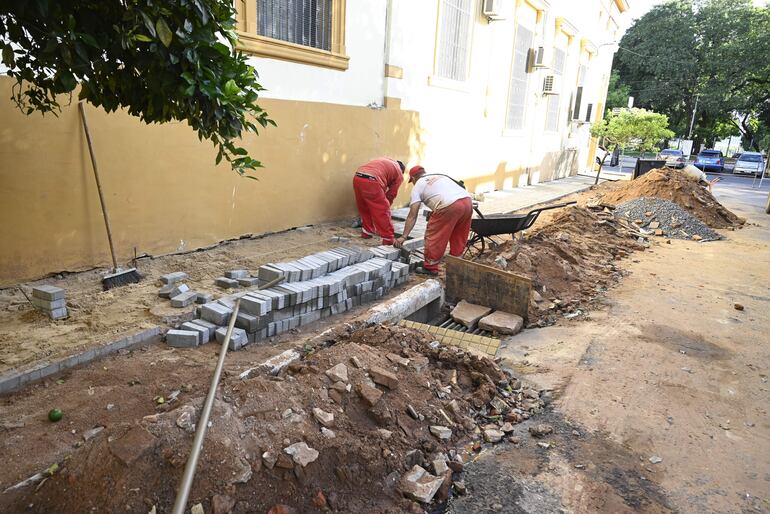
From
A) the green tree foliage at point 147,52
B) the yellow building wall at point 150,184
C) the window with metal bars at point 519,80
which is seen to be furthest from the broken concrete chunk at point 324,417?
the window with metal bars at point 519,80

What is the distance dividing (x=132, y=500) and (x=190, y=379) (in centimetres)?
127

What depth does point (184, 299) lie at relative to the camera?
4617 mm

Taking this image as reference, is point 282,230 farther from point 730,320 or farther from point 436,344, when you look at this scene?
point 730,320

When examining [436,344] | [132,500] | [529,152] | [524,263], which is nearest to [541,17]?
[529,152]

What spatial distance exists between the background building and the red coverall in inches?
88.3

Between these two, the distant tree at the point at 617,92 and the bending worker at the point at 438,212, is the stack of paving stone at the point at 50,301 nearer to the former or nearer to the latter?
the bending worker at the point at 438,212

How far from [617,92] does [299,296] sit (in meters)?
37.9

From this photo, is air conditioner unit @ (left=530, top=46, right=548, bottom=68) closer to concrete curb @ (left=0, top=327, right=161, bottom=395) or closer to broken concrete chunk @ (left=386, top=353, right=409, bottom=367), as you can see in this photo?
broken concrete chunk @ (left=386, top=353, right=409, bottom=367)

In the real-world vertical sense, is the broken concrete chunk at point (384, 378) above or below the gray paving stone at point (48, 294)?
below

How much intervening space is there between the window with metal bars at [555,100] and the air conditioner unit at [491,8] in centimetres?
686

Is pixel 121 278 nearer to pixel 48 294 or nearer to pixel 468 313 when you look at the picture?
pixel 48 294

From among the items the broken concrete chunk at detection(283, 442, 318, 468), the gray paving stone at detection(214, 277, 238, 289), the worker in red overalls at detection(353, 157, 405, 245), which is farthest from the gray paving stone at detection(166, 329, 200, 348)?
the worker in red overalls at detection(353, 157, 405, 245)

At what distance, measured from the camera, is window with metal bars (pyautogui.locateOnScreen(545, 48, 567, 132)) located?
18047 millimetres

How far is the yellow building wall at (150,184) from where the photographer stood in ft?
14.9
